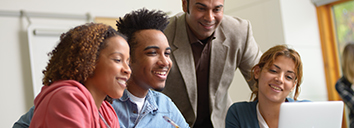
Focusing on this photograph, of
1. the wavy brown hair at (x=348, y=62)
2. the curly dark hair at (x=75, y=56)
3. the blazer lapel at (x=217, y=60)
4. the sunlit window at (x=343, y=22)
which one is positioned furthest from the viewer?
the sunlit window at (x=343, y=22)

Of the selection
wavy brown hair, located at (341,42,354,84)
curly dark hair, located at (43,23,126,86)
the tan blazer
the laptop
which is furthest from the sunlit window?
curly dark hair, located at (43,23,126,86)

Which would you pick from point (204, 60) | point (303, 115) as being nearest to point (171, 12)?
point (204, 60)

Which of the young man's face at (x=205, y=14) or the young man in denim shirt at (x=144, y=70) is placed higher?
the young man's face at (x=205, y=14)

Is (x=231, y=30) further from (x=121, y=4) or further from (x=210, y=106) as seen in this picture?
(x=121, y=4)

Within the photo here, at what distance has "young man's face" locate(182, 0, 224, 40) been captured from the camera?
188 centimetres

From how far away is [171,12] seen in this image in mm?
4297

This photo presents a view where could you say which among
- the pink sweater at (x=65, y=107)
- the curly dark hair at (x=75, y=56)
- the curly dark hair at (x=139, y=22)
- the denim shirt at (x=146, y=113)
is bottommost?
the denim shirt at (x=146, y=113)

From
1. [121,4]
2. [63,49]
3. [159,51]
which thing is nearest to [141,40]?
[159,51]

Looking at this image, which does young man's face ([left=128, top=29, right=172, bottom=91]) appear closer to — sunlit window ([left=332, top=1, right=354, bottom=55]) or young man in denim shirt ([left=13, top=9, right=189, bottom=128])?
young man in denim shirt ([left=13, top=9, right=189, bottom=128])

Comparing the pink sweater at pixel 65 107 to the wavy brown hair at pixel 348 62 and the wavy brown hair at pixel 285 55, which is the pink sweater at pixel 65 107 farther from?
the wavy brown hair at pixel 348 62

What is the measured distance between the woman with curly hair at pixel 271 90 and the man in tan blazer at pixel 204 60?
0.18 m

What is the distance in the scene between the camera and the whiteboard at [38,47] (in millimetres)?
3346

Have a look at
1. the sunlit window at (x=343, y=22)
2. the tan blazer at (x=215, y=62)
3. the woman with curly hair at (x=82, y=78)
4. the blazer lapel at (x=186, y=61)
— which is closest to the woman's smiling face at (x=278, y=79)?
the tan blazer at (x=215, y=62)

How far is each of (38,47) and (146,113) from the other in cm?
222
